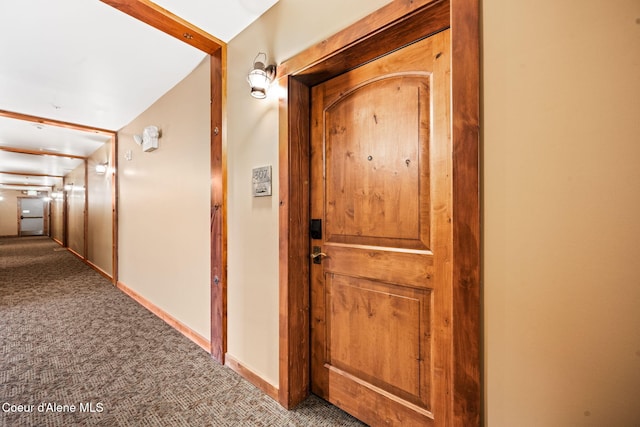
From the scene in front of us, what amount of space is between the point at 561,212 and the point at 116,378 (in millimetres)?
2808

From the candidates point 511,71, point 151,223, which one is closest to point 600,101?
point 511,71

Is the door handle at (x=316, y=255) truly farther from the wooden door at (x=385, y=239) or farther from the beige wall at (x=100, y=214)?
the beige wall at (x=100, y=214)

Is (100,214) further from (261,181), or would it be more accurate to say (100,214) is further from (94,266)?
(261,181)

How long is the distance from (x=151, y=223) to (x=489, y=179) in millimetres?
3744

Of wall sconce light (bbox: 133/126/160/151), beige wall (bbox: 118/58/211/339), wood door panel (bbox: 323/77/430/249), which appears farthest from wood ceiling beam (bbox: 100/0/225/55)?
wall sconce light (bbox: 133/126/160/151)

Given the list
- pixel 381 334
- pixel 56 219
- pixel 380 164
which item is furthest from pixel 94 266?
pixel 56 219

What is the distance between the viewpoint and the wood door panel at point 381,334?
134cm

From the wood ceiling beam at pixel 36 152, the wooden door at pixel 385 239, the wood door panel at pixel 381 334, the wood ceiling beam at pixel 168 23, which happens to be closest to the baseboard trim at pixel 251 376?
the wooden door at pixel 385 239

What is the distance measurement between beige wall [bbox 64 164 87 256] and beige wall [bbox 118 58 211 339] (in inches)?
166

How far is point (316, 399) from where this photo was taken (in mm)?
1751

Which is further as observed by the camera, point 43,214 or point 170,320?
point 43,214

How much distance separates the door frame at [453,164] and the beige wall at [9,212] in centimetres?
1878

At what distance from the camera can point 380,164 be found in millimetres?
1470

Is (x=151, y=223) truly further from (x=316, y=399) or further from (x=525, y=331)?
(x=525, y=331)
